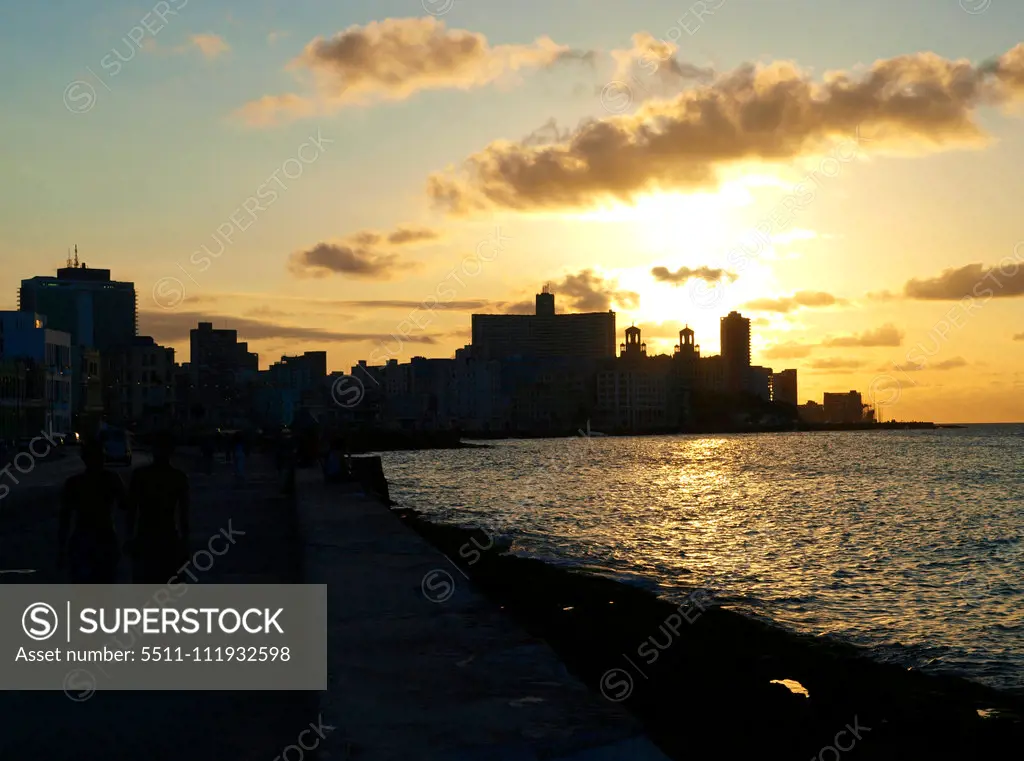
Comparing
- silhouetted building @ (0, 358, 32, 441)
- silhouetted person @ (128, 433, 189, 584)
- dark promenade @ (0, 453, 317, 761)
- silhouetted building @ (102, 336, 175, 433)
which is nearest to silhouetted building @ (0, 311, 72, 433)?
silhouetted building @ (0, 358, 32, 441)

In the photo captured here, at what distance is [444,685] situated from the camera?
27.1 feet

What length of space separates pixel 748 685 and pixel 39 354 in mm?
104488

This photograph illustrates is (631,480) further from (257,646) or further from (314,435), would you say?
(257,646)

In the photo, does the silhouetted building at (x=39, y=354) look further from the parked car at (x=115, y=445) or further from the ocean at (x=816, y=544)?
the parked car at (x=115, y=445)

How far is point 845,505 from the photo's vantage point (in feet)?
182

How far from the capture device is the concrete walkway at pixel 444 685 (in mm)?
6609

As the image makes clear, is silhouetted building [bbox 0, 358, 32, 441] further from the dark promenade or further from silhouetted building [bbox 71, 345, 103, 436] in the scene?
the dark promenade

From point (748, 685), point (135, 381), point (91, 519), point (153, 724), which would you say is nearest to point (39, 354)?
point (135, 381)

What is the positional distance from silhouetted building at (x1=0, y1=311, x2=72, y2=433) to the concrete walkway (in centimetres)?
9291

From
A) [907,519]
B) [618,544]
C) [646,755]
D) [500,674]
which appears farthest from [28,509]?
[907,519]

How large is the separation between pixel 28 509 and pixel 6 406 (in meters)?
67.5

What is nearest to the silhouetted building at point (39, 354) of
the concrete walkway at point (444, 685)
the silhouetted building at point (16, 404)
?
the silhouetted building at point (16, 404)

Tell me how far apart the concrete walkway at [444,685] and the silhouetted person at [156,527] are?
1717 millimetres

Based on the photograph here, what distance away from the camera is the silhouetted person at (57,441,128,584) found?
33.4ft
